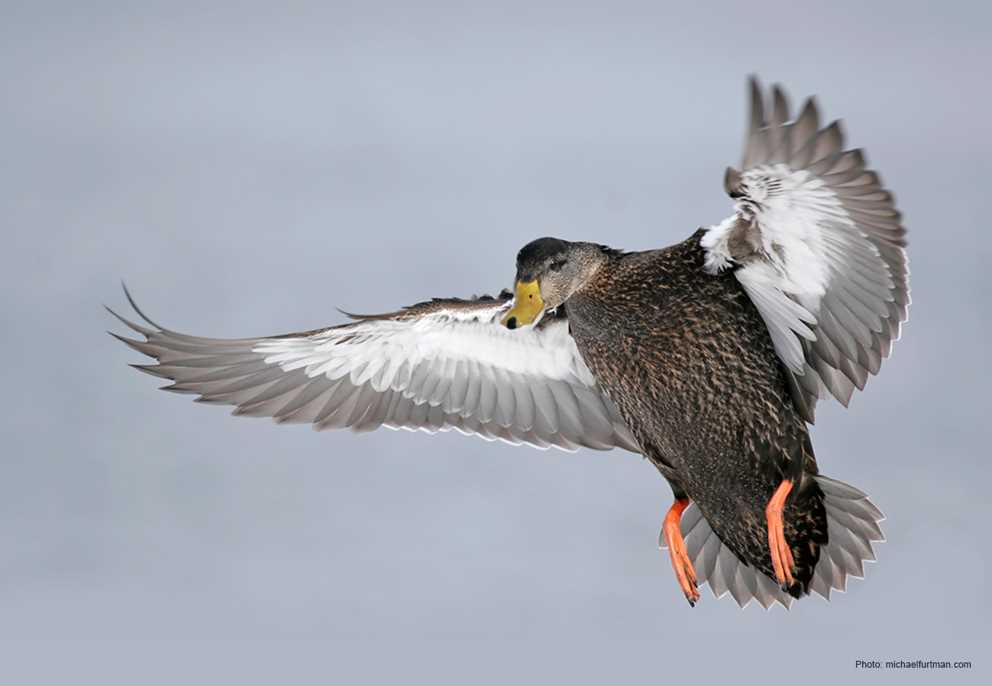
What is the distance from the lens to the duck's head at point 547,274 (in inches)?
235

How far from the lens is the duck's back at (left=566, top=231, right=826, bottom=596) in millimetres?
5777

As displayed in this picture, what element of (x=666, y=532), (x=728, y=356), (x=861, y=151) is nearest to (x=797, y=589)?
(x=666, y=532)

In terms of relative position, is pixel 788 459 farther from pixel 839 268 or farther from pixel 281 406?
pixel 281 406

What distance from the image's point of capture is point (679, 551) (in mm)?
6324

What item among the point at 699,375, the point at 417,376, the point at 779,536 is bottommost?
the point at 779,536

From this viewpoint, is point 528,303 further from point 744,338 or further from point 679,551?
point 679,551

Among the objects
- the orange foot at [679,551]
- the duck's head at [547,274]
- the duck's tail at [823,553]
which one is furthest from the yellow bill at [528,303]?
the duck's tail at [823,553]

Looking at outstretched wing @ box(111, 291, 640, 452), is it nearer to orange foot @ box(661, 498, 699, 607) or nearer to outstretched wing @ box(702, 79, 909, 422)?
orange foot @ box(661, 498, 699, 607)

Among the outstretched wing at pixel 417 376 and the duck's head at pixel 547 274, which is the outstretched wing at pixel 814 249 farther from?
the outstretched wing at pixel 417 376

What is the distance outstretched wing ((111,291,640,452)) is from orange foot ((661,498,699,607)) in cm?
54

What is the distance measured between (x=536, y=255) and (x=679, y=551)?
1384 mm

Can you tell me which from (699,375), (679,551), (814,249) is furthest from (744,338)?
(679,551)

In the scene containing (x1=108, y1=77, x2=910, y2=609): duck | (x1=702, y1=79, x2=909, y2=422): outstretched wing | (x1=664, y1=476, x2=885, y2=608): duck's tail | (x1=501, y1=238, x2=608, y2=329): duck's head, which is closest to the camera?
(x1=702, y1=79, x2=909, y2=422): outstretched wing

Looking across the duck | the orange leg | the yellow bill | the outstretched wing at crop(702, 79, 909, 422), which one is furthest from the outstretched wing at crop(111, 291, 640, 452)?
the outstretched wing at crop(702, 79, 909, 422)
